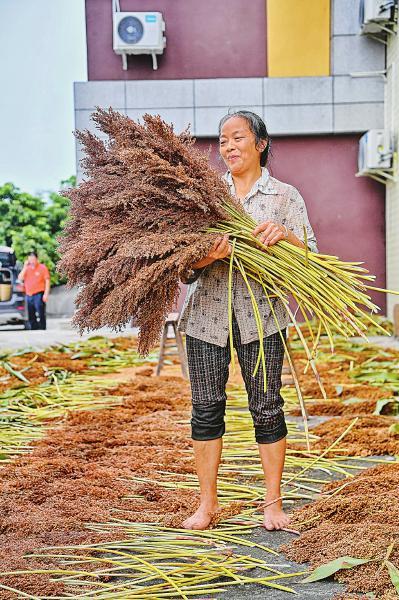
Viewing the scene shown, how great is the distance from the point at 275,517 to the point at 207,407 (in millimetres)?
406

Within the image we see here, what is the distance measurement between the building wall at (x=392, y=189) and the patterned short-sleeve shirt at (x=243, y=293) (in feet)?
25.2

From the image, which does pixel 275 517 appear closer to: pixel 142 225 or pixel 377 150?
pixel 142 225

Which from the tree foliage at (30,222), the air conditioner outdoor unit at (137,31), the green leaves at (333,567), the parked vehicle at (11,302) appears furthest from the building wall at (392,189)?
the tree foliage at (30,222)

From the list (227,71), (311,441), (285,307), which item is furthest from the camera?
(227,71)

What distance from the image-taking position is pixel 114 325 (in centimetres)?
232

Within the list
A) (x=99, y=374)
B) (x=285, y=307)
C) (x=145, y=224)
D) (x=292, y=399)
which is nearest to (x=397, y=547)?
(x=285, y=307)

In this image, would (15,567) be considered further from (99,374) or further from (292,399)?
(99,374)

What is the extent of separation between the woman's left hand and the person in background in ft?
30.8

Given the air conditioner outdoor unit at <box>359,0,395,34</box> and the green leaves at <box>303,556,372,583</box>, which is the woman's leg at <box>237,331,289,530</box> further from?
the air conditioner outdoor unit at <box>359,0,395,34</box>

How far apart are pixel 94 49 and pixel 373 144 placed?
409cm

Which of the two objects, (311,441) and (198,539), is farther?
(311,441)

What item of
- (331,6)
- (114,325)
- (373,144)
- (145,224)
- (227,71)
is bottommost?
(114,325)

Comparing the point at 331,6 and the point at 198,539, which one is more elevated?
the point at 331,6

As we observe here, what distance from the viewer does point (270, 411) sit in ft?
8.25
